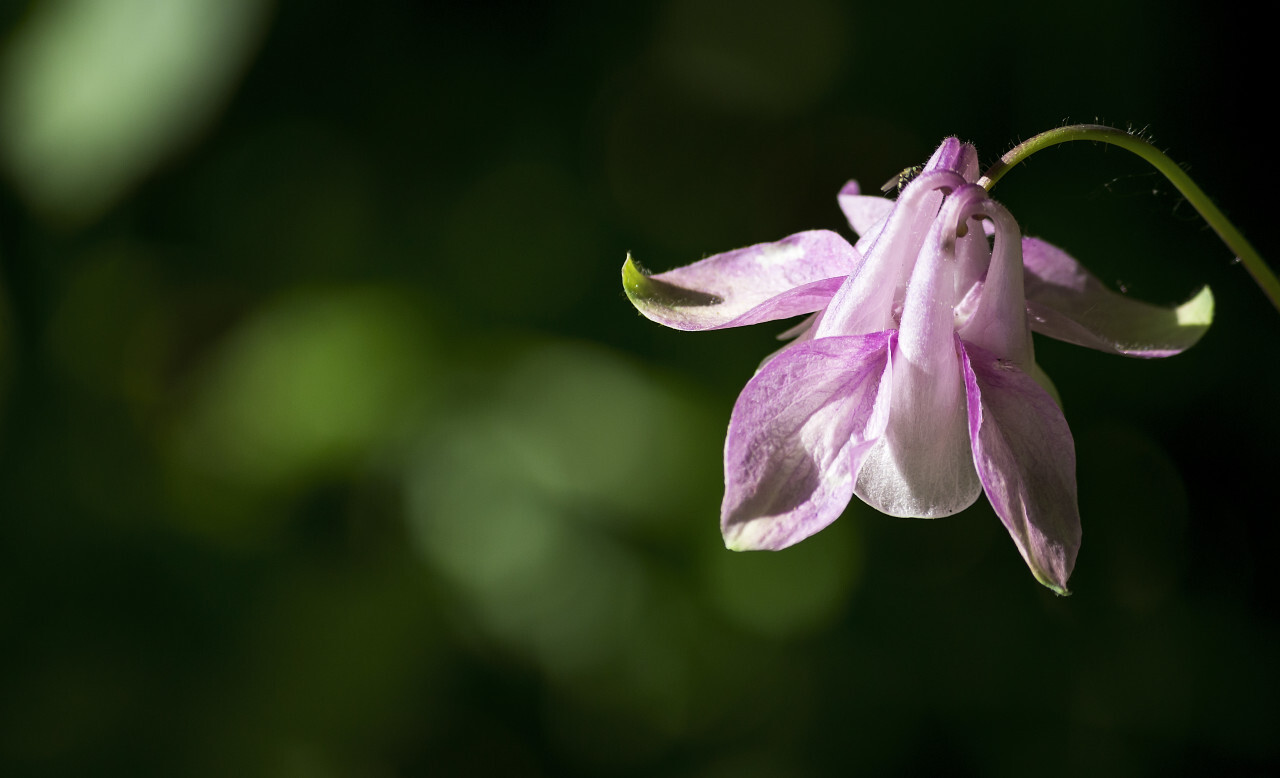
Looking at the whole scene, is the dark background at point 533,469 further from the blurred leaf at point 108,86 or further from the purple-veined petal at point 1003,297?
the purple-veined petal at point 1003,297

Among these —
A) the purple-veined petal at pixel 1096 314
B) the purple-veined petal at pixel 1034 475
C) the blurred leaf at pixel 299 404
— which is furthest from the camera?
the blurred leaf at pixel 299 404

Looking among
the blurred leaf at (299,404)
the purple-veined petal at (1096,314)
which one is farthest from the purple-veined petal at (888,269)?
the blurred leaf at (299,404)

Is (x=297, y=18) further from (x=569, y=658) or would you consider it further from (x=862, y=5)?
(x=569, y=658)

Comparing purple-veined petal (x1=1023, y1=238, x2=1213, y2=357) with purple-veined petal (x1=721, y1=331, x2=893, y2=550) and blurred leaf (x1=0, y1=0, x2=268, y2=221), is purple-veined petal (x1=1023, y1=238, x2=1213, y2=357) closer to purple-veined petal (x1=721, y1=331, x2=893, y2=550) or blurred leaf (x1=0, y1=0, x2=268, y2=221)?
purple-veined petal (x1=721, y1=331, x2=893, y2=550)

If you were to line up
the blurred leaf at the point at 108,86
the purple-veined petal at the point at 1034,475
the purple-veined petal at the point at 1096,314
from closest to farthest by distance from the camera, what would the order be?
the purple-veined petal at the point at 1034,475
the purple-veined petal at the point at 1096,314
the blurred leaf at the point at 108,86

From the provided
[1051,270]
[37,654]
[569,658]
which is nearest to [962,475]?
[1051,270]

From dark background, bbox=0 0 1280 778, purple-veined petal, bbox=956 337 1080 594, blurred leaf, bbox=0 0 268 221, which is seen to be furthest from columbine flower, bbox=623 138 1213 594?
blurred leaf, bbox=0 0 268 221

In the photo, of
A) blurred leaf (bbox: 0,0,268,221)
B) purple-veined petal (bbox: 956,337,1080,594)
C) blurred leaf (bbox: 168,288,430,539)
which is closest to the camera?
purple-veined petal (bbox: 956,337,1080,594)
